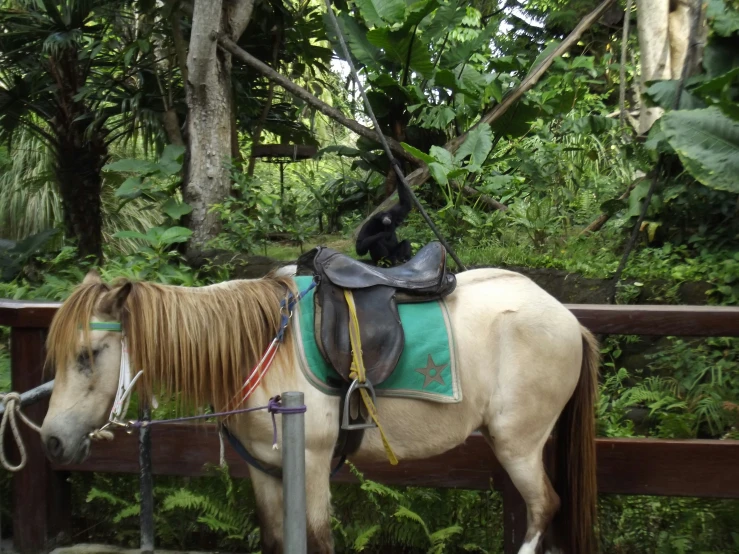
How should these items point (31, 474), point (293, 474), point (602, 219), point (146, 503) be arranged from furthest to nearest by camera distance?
1. point (602, 219)
2. point (31, 474)
3. point (146, 503)
4. point (293, 474)

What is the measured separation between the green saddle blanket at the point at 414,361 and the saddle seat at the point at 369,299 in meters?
0.04

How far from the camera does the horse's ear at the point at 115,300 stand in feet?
7.51

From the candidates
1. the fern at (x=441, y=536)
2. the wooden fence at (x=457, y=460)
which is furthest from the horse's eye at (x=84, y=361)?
the fern at (x=441, y=536)

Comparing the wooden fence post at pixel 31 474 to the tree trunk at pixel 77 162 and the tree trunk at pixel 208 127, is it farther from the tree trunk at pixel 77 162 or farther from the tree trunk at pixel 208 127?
the tree trunk at pixel 77 162

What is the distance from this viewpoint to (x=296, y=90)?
736cm

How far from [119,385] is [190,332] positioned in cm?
29

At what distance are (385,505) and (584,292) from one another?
2911 millimetres

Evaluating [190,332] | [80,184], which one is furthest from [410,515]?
[80,184]

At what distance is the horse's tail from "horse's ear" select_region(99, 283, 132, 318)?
1.73 metres

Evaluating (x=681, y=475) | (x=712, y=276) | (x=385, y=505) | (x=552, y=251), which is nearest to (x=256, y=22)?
(x=552, y=251)

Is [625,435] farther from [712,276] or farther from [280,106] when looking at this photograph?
[280,106]

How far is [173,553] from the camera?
3.50m

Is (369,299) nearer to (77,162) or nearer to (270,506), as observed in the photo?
(270,506)

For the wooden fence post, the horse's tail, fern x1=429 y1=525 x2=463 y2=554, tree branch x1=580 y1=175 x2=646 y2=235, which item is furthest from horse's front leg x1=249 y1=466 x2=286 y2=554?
tree branch x1=580 y1=175 x2=646 y2=235
